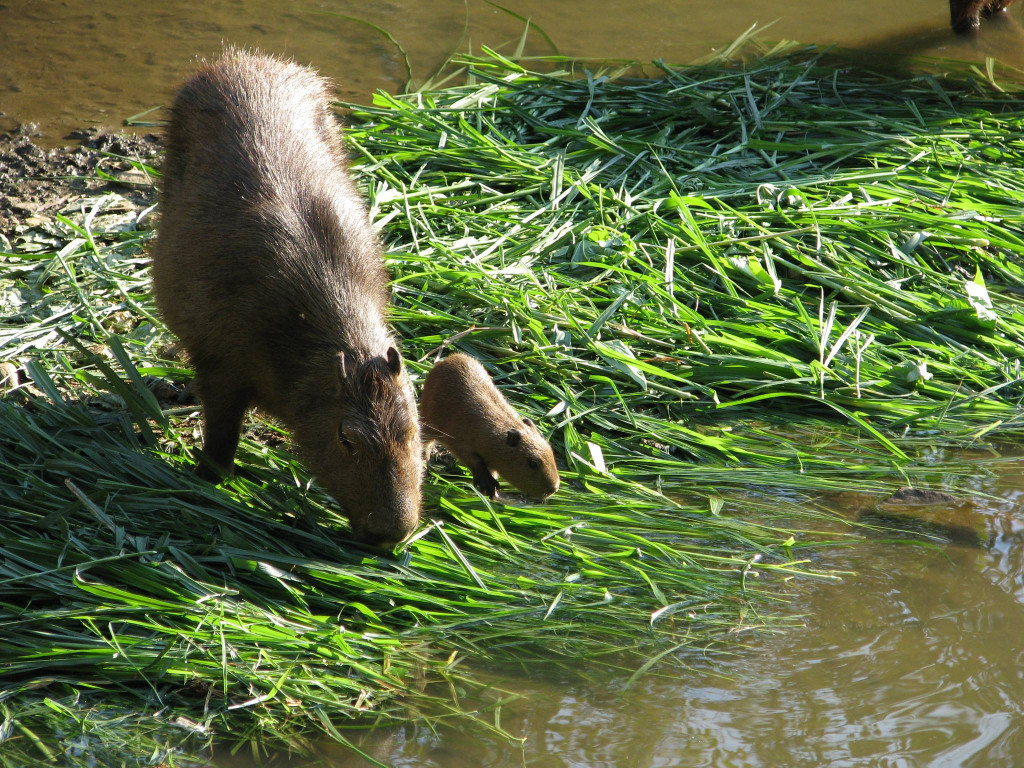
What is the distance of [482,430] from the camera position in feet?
13.9

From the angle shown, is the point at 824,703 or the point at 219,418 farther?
the point at 219,418

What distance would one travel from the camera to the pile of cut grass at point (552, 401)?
10.6 feet

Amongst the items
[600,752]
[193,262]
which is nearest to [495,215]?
[193,262]

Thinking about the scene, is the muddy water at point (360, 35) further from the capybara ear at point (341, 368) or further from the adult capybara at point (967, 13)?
the capybara ear at point (341, 368)

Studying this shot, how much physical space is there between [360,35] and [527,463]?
5714mm

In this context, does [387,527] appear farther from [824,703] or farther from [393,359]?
[824,703]

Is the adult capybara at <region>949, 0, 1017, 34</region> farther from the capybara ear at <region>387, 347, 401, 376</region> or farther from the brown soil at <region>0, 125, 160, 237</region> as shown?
the capybara ear at <region>387, 347, 401, 376</region>

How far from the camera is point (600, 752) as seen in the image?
3.06 metres

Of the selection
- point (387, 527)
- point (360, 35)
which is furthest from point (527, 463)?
point (360, 35)

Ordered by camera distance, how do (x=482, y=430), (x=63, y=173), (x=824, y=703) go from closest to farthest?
(x=824, y=703), (x=482, y=430), (x=63, y=173)

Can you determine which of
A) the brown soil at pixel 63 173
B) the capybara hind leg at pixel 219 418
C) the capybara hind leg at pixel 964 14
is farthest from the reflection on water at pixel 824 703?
the capybara hind leg at pixel 964 14

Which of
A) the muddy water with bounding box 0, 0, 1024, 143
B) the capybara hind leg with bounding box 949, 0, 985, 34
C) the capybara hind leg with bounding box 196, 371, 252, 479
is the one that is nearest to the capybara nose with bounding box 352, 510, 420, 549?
the capybara hind leg with bounding box 196, 371, 252, 479

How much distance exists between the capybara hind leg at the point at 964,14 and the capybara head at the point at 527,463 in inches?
288

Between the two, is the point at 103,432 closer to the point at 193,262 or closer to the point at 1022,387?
the point at 193,262
